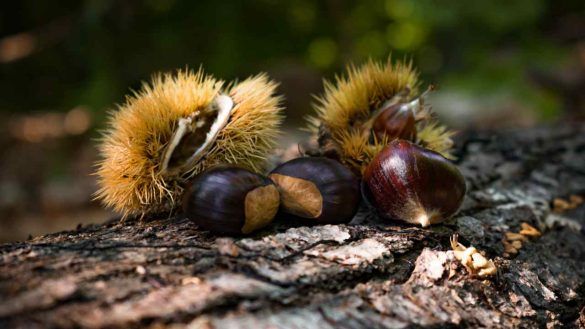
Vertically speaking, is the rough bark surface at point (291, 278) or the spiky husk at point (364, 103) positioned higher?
the spiky husk at point (364, 103)

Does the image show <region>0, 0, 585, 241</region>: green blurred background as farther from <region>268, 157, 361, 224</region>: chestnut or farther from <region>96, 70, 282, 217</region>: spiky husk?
<region>268, 157, 361, 224</region>: chestnut

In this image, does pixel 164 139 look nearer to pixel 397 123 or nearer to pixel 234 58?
pixel 397 123

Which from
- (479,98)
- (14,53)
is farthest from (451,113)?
(14,53)

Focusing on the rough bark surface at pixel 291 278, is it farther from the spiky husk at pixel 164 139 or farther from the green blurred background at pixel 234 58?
the green blurred background at pixel 234 58

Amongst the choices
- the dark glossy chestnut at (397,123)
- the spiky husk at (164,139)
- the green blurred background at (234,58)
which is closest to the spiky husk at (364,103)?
the dark glossy chestnut at (397,123)

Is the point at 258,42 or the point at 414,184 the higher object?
the point at 258,42

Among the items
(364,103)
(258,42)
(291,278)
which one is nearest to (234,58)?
(258,42)
